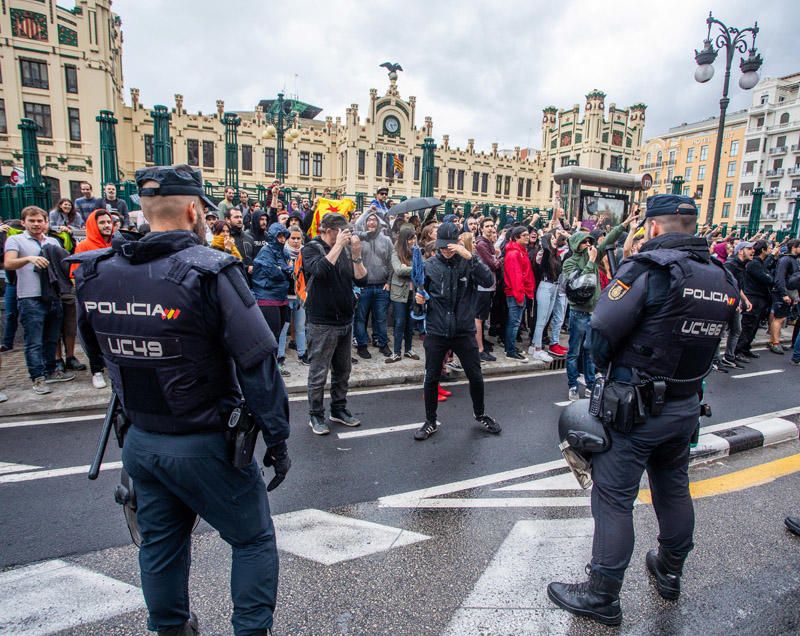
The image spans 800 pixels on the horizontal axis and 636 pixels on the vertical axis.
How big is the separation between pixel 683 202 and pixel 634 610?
2177mm

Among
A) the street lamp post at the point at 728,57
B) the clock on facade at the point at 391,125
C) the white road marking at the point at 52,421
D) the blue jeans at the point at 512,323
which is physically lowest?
the white road marking at the point at 52,421

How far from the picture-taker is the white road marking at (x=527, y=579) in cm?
244

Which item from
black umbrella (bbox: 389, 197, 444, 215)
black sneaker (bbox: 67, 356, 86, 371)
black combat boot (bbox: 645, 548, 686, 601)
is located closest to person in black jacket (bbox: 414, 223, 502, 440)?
black combat boot (bbox: 645, 548, 686, 601)

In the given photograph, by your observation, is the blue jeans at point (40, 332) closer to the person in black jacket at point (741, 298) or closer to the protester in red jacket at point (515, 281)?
the protester in red jacket at point (515, 281)

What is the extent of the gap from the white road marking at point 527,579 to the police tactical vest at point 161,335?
1.66m

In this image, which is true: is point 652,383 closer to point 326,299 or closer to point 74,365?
point 326,299

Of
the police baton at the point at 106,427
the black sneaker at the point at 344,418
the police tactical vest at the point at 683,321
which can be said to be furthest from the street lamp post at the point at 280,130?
the police tactical vest at the point at 683,321

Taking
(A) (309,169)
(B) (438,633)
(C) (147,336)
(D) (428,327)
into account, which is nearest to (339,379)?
(D) (428,327)

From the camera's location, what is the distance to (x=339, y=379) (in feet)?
17.0

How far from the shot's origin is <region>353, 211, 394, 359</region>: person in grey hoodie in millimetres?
7539

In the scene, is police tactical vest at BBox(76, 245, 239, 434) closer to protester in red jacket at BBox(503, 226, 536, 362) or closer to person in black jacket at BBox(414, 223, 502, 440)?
person in black jacket at BBox(414, 223, 502, 440)

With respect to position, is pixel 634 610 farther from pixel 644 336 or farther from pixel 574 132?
pixel 574 132

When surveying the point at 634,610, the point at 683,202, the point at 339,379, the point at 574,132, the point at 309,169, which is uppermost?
the point at 574,132

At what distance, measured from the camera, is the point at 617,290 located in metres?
2.55
